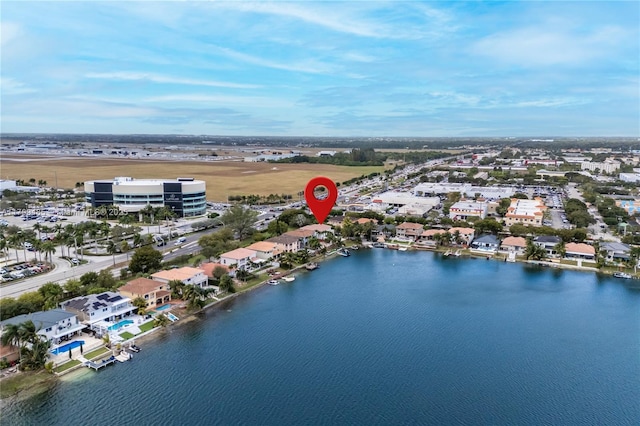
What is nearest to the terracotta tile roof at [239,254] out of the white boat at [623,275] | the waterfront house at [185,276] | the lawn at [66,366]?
the waterfront house at [185,276]

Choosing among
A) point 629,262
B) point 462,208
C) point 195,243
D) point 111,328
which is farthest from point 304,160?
point 111,328

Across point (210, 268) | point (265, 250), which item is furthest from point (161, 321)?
point (265, 250)

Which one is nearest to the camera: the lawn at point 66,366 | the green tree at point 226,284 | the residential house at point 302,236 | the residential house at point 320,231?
the lawn at point 66,366

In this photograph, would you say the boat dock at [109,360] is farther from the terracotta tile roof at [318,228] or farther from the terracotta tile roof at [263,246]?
the terracotta tile roof at [318,228]

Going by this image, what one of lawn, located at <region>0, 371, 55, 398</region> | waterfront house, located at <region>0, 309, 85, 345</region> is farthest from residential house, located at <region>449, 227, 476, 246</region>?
lawn, located at <region>0, 371, 55, 398</region>

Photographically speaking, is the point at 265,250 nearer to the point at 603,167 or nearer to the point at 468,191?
the point at 468,191
